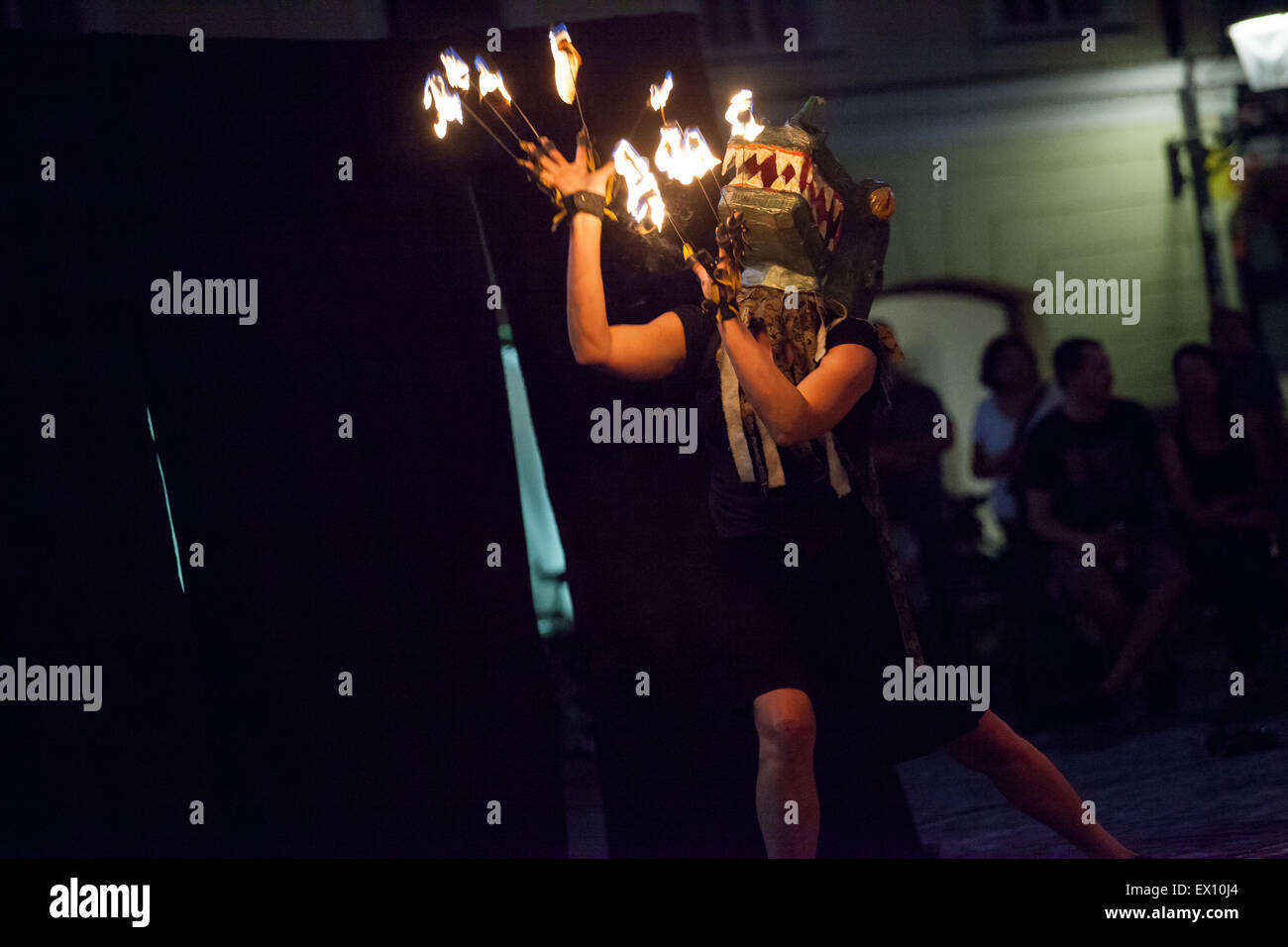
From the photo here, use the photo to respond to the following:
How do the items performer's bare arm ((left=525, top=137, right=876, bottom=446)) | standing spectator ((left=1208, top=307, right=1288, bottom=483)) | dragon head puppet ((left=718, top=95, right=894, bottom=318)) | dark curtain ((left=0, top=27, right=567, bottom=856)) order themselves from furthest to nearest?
standing spectator ((left=1208, top=307, right=1288, bottom=483))
dark curtain ((left=0, top=27, right=567, bottom=856))
dragon head puppet ((left=718, top=95, right=894, bottom=318))
performer's bare arm ((left=525, top=137, right=876, bottom=446))

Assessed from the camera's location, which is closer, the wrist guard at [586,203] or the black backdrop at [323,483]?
the wrist guard at [586,203]

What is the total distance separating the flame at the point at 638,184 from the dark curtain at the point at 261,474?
72cm

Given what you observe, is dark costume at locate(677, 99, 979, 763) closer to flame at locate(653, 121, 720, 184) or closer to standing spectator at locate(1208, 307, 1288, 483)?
flame at locate(653, 121, 720, 184)

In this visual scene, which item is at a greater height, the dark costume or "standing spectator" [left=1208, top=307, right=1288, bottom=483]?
"standing spectator" [left=1208, top=307, right=1288, bottom=483]

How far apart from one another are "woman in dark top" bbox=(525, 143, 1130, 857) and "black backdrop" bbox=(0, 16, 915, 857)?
1.22 feet

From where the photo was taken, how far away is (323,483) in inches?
126

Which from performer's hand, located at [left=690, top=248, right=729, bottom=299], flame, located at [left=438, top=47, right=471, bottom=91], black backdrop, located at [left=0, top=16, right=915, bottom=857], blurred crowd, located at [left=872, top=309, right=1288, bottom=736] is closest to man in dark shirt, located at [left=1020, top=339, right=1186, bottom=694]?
blurred crowd, located at [left=872, top=309, right=1288, bottom=736]

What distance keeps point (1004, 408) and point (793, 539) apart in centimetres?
310

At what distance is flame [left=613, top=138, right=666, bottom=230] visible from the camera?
100 inches

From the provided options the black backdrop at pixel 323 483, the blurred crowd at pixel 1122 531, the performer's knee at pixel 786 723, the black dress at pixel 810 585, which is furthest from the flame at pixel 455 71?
the blurred crowd at pixel 1122 531

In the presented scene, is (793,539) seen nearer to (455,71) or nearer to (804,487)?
(804,487)

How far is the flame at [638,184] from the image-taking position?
100 inches

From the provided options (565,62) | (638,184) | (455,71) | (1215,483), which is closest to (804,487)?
(638,184)

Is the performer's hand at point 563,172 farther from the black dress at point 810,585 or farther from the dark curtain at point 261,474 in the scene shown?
the dark curtain at point 261,474
